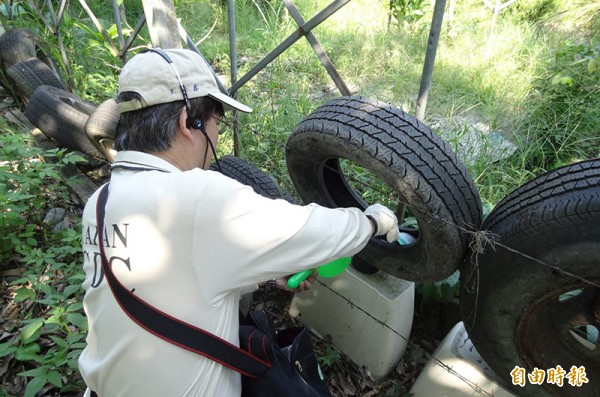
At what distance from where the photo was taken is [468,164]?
10.6 ft

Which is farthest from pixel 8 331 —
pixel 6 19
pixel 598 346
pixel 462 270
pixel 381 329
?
pixel 6 19

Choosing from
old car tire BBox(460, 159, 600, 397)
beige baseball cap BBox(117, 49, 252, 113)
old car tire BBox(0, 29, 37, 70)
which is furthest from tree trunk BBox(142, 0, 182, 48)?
old car tire BBox(0, 29, 37, 70)

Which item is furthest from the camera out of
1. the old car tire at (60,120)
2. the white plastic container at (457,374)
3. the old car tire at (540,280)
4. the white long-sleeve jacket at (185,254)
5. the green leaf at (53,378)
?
the old car tire at (60,120)

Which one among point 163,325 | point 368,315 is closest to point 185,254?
point 163,325

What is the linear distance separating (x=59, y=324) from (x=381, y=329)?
60.4 inches

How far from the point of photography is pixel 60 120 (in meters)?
3.63

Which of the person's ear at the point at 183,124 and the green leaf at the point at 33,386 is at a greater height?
the person's ear at the point at 183,124

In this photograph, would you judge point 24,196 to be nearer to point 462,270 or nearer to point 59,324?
point 59,324

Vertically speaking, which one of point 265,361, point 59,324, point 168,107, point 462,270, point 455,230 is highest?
point 168,107

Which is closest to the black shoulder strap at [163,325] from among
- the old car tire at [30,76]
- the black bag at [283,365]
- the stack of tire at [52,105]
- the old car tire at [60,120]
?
the black bag at [283,365]

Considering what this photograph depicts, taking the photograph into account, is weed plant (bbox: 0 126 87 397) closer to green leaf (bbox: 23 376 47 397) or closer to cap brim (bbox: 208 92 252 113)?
green leaf (bbox: 23 376 47 397)

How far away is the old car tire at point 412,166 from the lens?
1489 millimetres

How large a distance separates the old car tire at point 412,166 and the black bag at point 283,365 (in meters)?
0.58

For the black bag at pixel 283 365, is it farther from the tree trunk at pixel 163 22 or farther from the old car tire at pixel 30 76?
the old car tire at pixel 30 76
